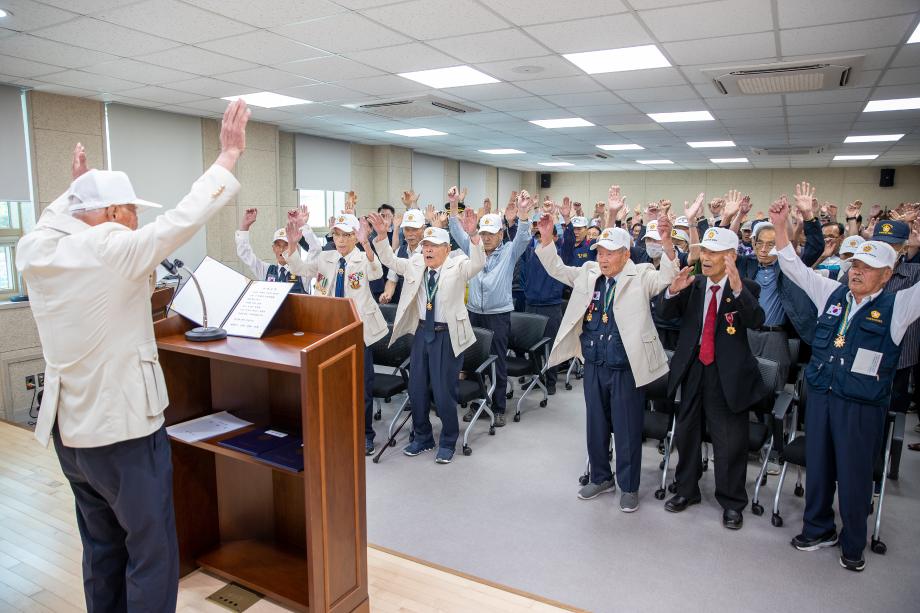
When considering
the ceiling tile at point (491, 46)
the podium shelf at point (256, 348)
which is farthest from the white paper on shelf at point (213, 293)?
the ceiling tile at point (491, 46)

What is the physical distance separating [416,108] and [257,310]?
17.6ft

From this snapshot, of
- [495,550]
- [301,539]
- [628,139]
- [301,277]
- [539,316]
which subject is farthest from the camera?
[628,139]

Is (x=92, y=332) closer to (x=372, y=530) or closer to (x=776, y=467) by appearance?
(x=372, y=530)

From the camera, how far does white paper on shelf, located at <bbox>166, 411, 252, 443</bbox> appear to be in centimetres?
241

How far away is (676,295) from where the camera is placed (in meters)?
3.63

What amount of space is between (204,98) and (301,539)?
575 cm

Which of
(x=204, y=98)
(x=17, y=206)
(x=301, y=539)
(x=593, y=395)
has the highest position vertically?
(x=204, y=98)

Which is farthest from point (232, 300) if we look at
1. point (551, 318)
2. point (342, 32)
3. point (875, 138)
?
point (875, 138)

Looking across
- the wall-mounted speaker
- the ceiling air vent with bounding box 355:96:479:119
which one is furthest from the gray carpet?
the wall-mounted speaker

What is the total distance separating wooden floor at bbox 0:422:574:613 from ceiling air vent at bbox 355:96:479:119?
519cm

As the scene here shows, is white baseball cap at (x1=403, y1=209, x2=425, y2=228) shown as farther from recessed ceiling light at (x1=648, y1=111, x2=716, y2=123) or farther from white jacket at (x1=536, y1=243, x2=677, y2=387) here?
recessed ceiling light at (x1=648, y1=111, x2=716, y2=123)

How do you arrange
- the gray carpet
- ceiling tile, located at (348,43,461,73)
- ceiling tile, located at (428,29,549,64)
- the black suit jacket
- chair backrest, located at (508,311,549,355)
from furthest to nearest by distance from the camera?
chair backrest, located at (508,311,549,355), ceiling tile, located at (348,43,461,73), ceiling tile, located at (428,29,549,64), the black suit jacket, the gray carpet

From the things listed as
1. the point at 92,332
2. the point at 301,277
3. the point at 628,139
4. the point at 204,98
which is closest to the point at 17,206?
the point at 204,98

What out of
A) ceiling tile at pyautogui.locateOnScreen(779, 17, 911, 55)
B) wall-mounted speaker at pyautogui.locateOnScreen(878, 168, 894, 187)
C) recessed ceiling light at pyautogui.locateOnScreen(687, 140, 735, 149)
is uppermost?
recessed ceiling light at pyautogui.locateOnScreen(687, 140, 735, 149)
